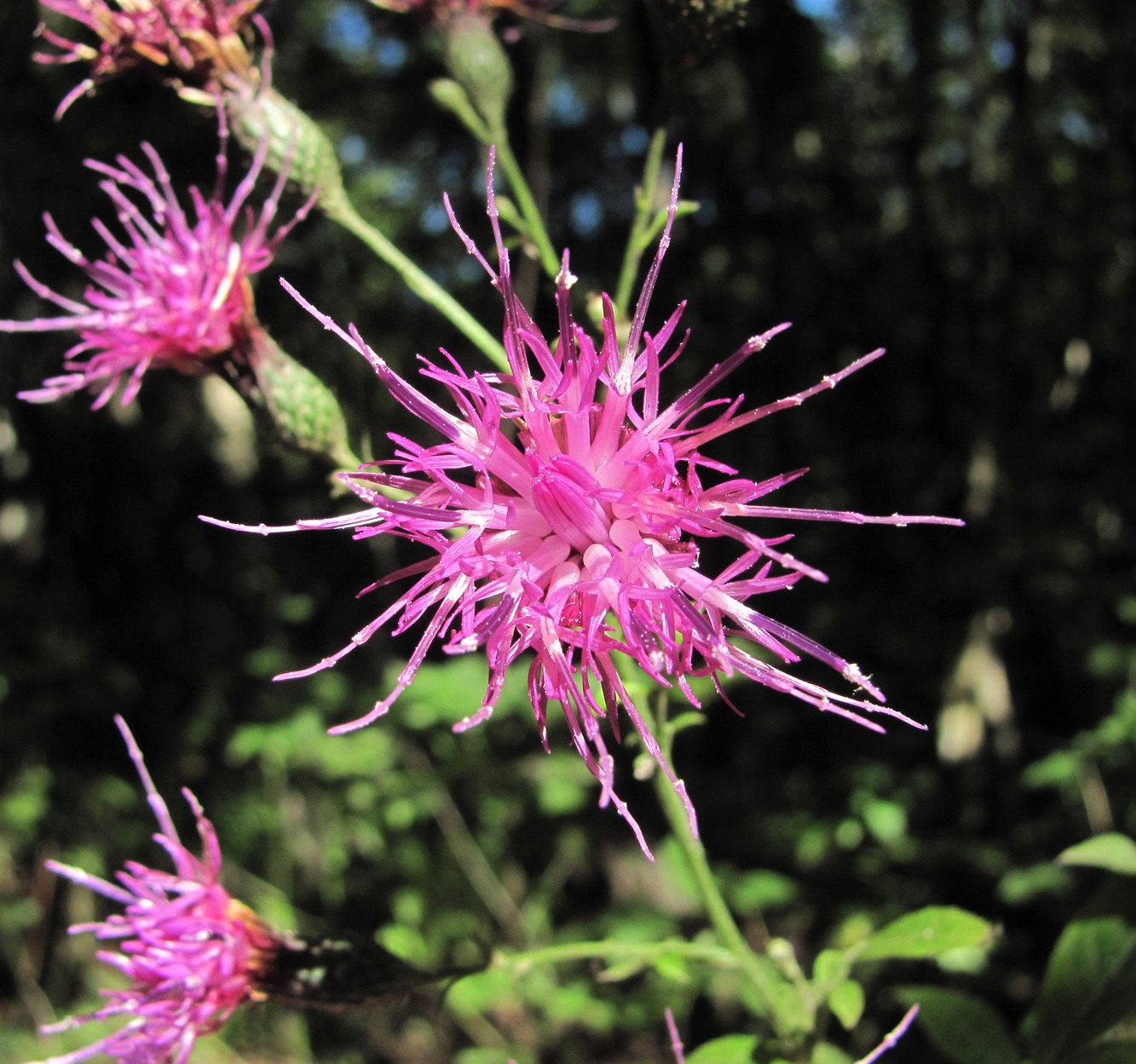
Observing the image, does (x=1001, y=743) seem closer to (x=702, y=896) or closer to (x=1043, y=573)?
(x=1043, y=573)

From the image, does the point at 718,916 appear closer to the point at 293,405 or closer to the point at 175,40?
the point at 293,405

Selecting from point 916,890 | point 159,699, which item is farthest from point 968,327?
point 159,699

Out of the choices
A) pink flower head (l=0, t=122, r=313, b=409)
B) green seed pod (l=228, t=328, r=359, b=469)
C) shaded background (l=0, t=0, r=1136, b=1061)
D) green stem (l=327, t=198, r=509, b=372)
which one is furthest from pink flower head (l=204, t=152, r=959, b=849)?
shaded background (l=0, t=0, r=1136, b=1061)

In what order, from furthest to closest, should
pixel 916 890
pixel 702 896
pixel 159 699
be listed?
pixel 159 699 < pixel 916 890 < pixel 702 896

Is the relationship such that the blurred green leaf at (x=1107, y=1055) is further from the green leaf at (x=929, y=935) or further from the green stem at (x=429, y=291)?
the green stem at (x=429, y=291)

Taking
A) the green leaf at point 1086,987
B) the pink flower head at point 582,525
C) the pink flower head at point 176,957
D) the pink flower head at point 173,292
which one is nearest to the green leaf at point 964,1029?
the green leaf at point 1086,987

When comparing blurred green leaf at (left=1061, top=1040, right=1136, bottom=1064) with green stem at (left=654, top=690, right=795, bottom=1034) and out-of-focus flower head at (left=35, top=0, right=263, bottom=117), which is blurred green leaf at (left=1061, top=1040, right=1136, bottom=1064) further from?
out-of-focus flower head at (left=35, top=0, right=263, bottom=117)
